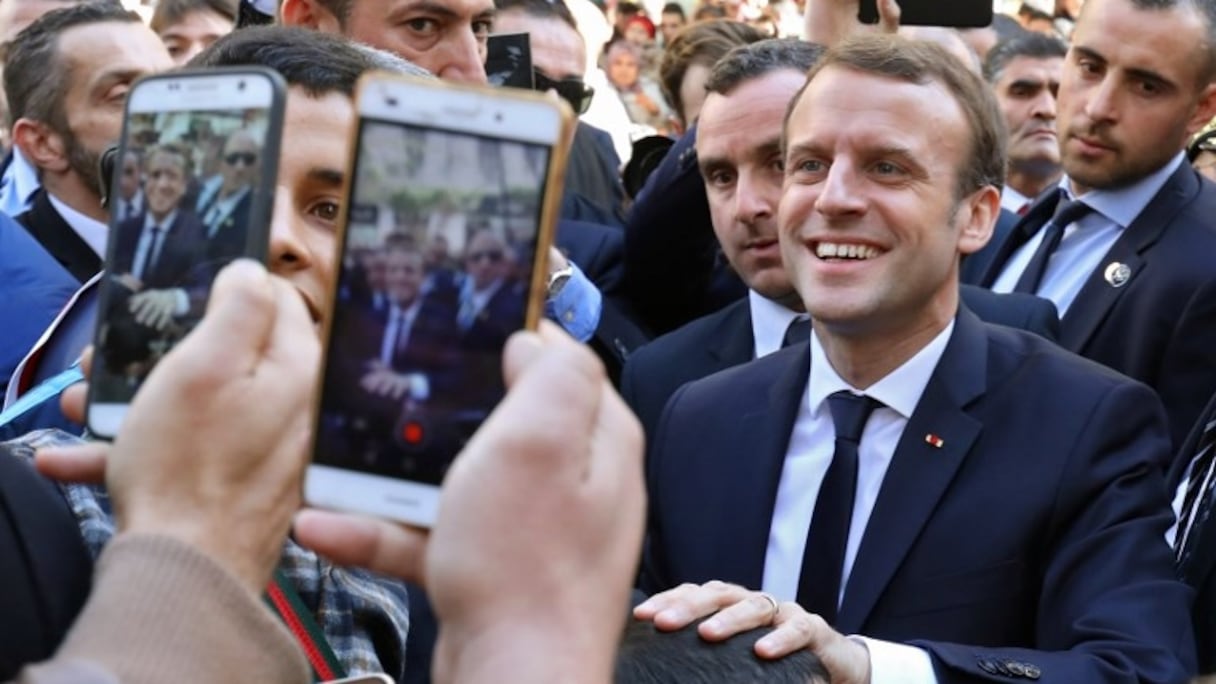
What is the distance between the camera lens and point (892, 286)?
12.1ft

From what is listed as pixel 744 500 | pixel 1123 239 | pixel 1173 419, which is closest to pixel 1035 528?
pixel 744 500

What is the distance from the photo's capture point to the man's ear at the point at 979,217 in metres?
3.89

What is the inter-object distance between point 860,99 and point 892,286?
39 centimetres

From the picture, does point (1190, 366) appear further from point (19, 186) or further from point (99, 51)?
point (19, 186)

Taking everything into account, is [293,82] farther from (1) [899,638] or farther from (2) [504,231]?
(1) [899,638]

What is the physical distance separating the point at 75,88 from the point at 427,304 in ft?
14.3

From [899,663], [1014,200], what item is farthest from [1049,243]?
[1014,200]

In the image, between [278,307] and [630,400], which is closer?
[278,307]

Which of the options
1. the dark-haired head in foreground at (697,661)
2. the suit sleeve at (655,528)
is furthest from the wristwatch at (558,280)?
the dark-haired head in foreground at (697,661)

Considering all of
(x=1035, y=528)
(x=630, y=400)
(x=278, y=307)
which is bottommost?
(x=630, y=400)

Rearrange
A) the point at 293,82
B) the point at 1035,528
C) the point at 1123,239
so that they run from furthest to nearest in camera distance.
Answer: the point at 1123,239 → the point at 1035,528 → the point at 293,82

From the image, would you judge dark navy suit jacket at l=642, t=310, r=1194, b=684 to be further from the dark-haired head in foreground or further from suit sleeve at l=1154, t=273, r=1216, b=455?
suit sleeve at l=1154, t=273, r=1216, b=455

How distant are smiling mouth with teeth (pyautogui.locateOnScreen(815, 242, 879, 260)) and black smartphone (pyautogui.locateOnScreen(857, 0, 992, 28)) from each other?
4.14 feet

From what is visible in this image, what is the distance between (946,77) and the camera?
3797 millimetres
